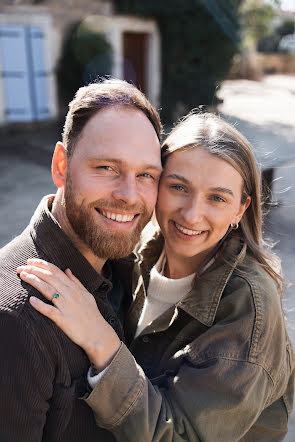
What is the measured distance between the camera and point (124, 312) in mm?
2016

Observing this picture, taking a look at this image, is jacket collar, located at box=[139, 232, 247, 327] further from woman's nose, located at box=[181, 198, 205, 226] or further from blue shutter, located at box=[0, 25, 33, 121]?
blue shutter, located at box=[0, 25, 33, 121]

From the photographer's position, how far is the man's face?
1604 mm

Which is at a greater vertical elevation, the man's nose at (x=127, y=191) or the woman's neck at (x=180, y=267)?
the man's nose at (x=127, y=191)

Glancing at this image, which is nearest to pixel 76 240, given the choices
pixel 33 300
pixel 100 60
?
pixel 33 300

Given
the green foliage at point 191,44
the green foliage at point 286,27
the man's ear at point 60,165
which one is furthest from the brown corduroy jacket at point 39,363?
the green foliage at point 286,27

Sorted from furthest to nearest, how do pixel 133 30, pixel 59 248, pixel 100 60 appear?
1. pixel 133 30
2. pixel 100 60
3. pixel 59 248

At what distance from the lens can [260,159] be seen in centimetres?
217

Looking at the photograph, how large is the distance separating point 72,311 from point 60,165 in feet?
2.14

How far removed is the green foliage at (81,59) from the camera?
874cm

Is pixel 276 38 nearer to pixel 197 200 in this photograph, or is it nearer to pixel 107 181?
pixel 197 200

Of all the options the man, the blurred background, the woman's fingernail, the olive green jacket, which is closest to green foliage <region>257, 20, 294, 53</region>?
the blurred background

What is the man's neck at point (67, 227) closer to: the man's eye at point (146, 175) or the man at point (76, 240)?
the man at point (76, 240)

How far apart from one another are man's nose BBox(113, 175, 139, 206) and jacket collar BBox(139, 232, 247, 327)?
411mm

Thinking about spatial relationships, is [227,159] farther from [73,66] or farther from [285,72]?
[285,72]
